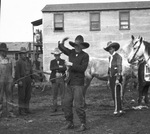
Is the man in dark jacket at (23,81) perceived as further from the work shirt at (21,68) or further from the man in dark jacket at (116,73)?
the man in dark jacket at (116,73)

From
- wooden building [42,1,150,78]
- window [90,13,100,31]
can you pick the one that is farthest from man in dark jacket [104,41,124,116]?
window [90,13,100,31]

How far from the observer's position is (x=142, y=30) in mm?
25516

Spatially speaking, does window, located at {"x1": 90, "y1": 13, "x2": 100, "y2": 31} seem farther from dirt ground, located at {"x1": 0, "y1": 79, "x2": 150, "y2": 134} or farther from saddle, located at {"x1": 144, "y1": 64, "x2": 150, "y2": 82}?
dirt ground, located at {"x1": 0, "y1": 79, "x2": 150, "y2": 134}

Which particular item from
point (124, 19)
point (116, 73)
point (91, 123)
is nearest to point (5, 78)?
point (91, 123)

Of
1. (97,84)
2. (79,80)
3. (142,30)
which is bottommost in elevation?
(97,84)

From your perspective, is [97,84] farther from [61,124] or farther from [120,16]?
[61,124]

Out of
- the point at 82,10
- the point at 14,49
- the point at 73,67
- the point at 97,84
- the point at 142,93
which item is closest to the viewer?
the point at 73,67

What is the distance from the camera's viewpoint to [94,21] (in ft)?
84.0

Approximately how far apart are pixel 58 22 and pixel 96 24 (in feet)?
11.0

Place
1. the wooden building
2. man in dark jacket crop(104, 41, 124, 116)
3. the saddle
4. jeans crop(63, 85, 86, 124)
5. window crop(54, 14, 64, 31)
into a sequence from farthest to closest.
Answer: window crop(54, 14, 64, 31)
the wooden building
the saddle
man in dark jacket crop(104, 41, 124, 116)
jeans crop(63, 85, 86, 124)

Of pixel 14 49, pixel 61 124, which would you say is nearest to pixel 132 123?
pixel 61 124

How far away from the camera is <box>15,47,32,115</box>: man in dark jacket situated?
930 cm

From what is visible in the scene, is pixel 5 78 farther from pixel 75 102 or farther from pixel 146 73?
pixel 146 73

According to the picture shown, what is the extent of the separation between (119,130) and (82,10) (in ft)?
64.8
